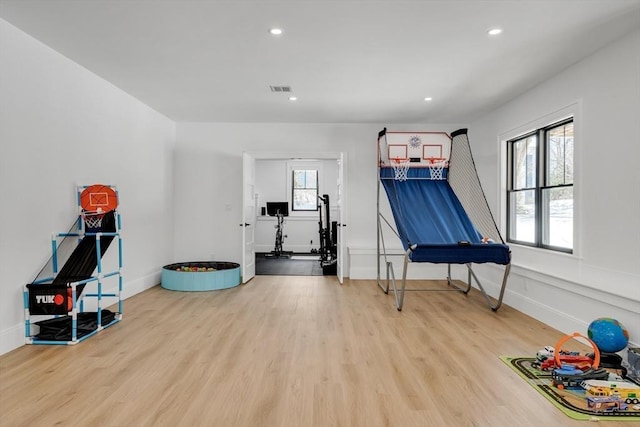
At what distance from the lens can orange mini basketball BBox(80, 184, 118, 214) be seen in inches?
137

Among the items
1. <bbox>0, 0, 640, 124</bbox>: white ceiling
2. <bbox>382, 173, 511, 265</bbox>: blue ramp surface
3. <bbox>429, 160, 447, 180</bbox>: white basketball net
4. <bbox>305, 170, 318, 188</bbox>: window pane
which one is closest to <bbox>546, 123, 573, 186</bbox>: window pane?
<bbox>0, 0, 640, 124</bbox>: white ceiling

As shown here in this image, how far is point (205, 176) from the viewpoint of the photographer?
6.07m

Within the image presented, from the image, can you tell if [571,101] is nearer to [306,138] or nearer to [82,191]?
[306,138]

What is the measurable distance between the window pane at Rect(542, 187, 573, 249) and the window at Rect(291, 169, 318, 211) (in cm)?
645

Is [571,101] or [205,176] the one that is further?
[205,176]

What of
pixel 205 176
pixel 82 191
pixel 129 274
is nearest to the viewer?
pixel 82 191

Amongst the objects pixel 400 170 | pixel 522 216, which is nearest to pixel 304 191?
pixel 400 170

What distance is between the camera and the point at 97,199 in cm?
350

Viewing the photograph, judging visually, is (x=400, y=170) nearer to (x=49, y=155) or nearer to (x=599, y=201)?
(x=599, y=201)

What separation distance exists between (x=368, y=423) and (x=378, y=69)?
10.7ft

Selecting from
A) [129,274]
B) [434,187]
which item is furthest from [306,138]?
[129,274]

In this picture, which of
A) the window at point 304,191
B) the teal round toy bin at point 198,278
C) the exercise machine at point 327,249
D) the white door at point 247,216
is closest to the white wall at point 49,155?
the teal round toy bin at point 198,278

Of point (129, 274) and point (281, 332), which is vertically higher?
point (129, 274)

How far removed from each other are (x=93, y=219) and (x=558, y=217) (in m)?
5.07
